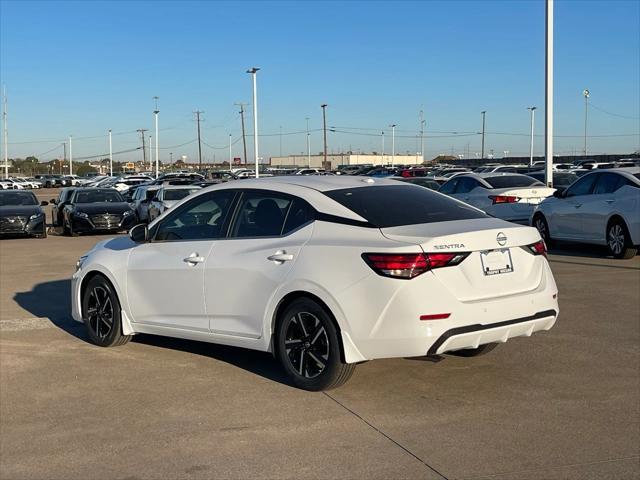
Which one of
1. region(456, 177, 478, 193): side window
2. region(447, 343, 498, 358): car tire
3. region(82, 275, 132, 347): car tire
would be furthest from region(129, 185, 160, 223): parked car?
region(447, 343, 498, 358): car tire

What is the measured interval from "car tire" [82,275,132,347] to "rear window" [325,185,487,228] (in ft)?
8.68

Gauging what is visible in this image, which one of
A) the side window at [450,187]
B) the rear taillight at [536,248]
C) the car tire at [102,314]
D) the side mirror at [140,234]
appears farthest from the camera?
the side window at [450,187]

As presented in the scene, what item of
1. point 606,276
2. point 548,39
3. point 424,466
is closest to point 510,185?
point 548,39

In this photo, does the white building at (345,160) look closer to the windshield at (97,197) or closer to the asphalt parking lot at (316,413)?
the windshield at (97,197)

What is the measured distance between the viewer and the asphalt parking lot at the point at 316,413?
4.62 m

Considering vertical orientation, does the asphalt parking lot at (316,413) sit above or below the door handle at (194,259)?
below

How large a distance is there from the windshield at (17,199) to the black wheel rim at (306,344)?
1895cm

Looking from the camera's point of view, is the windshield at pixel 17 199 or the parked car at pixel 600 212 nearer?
the parked car at pixel 600 212

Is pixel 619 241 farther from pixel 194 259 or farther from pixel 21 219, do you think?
pixel 21 219

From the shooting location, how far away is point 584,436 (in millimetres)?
5008

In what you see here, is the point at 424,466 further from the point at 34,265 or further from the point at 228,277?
the point at 34,265

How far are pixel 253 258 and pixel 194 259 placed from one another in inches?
27.9

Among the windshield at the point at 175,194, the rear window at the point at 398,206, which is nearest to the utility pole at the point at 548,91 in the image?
the windshield at the point at 175,194

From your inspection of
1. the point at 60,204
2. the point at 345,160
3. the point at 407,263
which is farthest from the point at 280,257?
the point at 345,160
